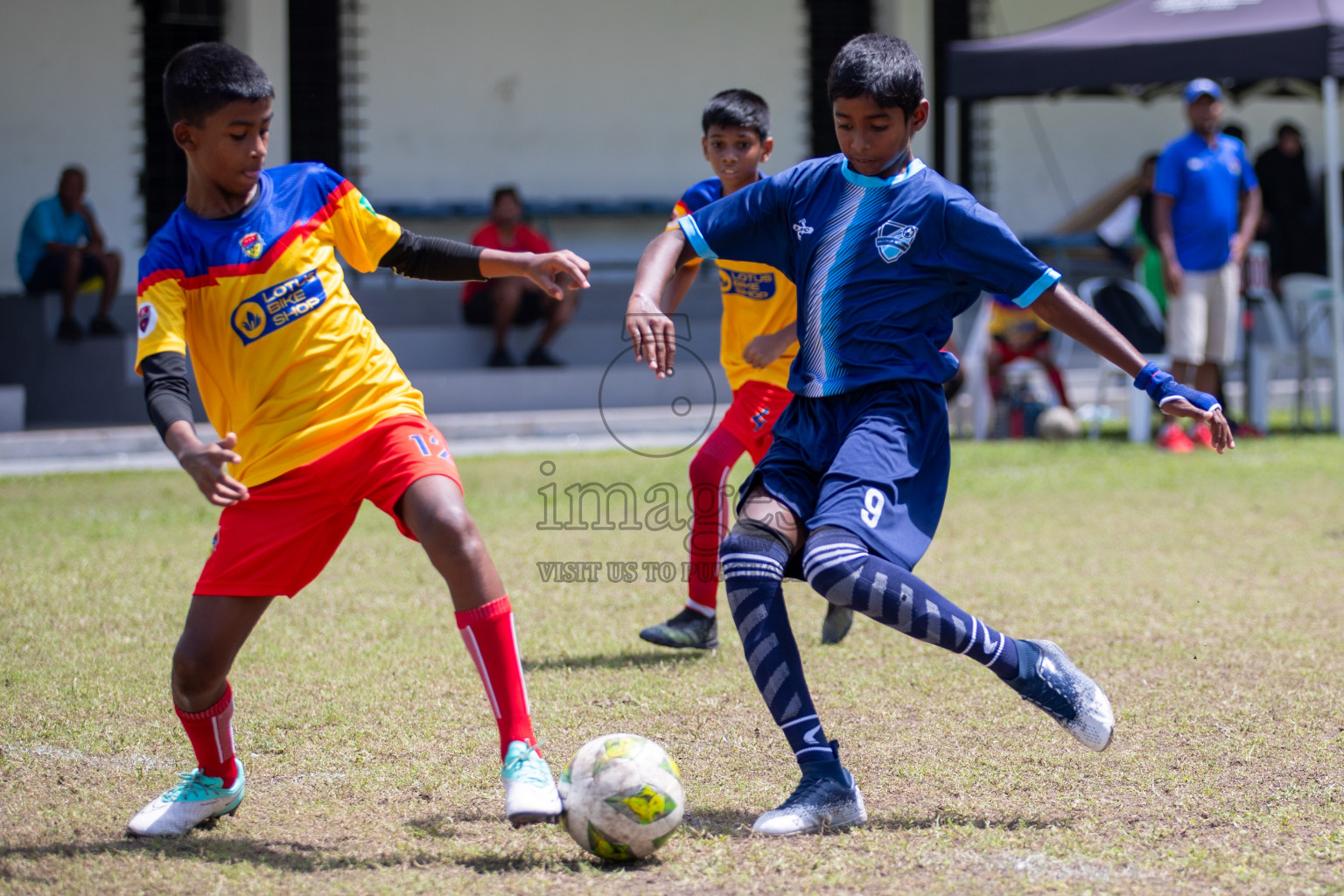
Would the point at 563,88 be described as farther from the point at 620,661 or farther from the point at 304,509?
the point at 304,509

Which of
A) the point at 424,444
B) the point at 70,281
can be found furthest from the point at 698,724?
the point at 70,281

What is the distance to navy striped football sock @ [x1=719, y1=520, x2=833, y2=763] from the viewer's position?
3109 mm

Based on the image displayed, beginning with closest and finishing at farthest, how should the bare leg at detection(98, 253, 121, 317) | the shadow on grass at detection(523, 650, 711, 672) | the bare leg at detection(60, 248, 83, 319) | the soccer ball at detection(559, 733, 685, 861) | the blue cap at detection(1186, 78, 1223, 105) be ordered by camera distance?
the soccer ball at detection(559, 733, 685, 861) < the shadow on grass at detection(523, 650, 711, 672) < the blue cap at detection(1186, 78, 1223, 105) < the bare leg at detection(60, 248, 83, 319) < the bare leg at detection(98, 253, 121, 317)

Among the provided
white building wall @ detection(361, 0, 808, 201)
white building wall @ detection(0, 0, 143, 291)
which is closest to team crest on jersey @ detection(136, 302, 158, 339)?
white building wall @ detection(0, 0, 143, 291)

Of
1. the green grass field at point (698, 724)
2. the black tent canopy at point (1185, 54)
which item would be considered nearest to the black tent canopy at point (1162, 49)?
the black tent canopy at point (1185, 54)

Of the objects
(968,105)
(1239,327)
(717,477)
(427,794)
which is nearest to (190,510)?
(717,477)

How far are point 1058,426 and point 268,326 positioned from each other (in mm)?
8585

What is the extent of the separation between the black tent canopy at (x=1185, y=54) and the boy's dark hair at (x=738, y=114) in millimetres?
6710

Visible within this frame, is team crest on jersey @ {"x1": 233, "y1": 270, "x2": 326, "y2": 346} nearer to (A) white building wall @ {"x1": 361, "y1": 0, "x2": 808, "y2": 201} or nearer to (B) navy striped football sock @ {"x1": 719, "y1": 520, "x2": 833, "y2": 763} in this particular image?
(B) navy striped football sock @ {"x1": 719, "y1": 520, "x2": 833, "y2": 763}

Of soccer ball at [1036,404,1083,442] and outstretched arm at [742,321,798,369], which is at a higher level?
outstretched arm at [742,321,798,369]

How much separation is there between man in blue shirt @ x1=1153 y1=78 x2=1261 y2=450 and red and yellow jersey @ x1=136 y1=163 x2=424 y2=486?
8.14m

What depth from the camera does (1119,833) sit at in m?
3.05

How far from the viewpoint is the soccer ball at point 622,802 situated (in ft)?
9.45

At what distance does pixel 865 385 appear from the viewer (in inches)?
130
